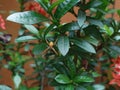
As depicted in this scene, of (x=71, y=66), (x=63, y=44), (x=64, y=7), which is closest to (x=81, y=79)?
(x=71, y=66)

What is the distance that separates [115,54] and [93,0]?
0.92ft

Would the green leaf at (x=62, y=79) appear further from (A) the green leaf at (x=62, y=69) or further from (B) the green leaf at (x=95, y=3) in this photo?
(B) the green leaf at (x=95, y=3)

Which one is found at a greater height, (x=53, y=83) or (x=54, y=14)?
(x=54, y=14)

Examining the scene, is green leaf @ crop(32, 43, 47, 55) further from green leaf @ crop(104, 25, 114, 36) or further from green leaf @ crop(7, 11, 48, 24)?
green leaf @ crop(104, 25, 114, 36)

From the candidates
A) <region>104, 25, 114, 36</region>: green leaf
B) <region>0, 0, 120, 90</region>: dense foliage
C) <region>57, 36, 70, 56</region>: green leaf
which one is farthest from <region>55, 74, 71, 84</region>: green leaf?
<region>104, 25, 114, 36</region>: green leaf

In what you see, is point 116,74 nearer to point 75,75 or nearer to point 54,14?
point 75,75

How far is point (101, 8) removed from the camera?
1.08m

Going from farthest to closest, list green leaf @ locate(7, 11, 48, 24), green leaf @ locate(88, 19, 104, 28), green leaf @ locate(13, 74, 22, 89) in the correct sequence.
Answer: green leaf @ locate(13, 74, 22, 89) → green leaf @ locate(88, 19, 104, 28) → green leaf @ locate(7, 11, 48, 24)

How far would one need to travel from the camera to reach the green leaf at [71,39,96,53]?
100 centimetres

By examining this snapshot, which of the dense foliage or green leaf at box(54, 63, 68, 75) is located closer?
Result: the dense foliage

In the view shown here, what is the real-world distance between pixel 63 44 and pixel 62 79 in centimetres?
13

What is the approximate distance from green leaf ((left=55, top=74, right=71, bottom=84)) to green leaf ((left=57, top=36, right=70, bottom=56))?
0.37ft

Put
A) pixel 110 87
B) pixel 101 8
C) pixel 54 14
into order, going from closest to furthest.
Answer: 1. pixel 54 14
2. pixel 101 8
3. pixel 110 87

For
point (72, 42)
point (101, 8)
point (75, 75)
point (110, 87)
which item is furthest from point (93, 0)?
point (110, 87)
